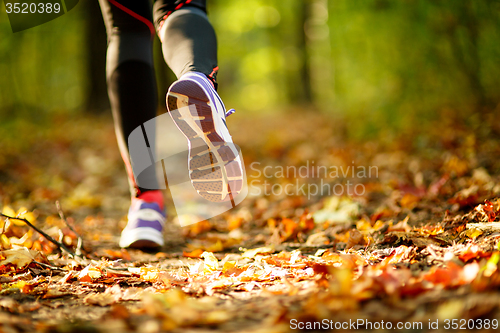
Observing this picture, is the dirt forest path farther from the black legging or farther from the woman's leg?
the black legging

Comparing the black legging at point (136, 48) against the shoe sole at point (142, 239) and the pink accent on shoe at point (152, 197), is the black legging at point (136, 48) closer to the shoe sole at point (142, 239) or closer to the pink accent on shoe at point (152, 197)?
the pink accent on shoe at point (152, 197)

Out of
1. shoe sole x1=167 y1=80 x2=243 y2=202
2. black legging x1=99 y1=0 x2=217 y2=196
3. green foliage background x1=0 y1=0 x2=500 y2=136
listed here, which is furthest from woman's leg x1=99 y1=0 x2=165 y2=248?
green foliage background x1=0 y1=0 x2=500 y2=136

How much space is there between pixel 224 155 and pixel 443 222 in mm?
839

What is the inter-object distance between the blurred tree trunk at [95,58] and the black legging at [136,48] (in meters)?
4.83

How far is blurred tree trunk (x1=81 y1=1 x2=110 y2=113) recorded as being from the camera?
584cm

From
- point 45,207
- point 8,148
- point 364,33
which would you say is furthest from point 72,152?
point 364,33

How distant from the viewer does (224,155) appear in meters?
1.26

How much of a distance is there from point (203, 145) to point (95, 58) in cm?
557

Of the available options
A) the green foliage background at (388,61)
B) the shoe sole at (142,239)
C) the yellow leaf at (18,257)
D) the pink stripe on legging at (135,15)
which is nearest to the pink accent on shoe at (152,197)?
the shoe sole at (142,239)

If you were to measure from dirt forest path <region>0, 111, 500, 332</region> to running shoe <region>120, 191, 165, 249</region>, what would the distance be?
7 cm

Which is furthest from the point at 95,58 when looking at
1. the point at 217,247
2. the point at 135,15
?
the point at 217,247

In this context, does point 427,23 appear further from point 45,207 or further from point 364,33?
point 45,207

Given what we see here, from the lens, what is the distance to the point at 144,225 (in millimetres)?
1549

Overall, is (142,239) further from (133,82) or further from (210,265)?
(133,82)
